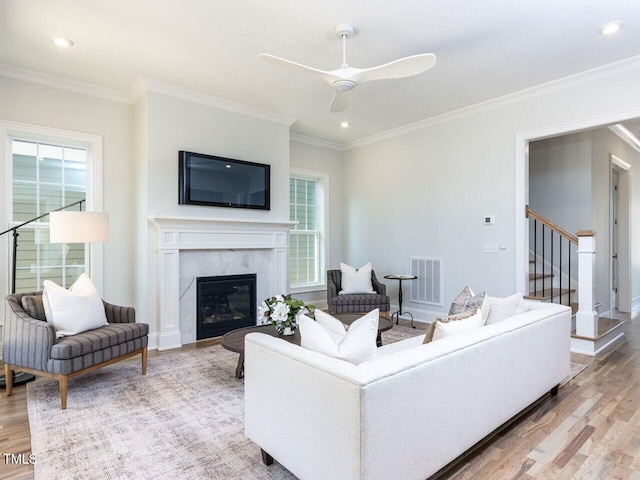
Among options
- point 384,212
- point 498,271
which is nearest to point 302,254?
point 384,212

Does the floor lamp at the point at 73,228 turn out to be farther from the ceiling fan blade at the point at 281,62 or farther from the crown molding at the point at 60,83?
the ceiling fan blade at the point at 281,62

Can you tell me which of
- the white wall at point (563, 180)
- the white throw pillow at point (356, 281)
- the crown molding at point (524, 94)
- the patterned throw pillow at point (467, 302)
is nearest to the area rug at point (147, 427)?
the patterned throw pillow at point (467, 302)

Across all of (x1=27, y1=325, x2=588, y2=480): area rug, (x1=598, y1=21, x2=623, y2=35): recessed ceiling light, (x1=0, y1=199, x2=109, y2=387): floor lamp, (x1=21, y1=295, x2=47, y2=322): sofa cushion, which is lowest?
(x1=27, y1=325, x2=588, y2=480): area rug

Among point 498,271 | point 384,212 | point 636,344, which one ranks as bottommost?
point 636,344

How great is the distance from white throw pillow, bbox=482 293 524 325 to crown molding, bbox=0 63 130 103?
4.36 meters

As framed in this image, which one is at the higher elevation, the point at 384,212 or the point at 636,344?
the point at 384,212

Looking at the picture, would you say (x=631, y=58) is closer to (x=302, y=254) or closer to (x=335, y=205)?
(x=335, y=205)

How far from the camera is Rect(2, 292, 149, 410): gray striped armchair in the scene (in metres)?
2.67

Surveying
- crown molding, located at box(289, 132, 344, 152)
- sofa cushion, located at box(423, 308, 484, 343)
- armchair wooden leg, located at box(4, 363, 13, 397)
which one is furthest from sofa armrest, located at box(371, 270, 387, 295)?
armchair wooden leg, located at box(4, 363, 13, 397)

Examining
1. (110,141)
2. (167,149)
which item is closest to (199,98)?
(167,149)

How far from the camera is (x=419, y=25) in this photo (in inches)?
116

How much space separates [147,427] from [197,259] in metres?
2.27

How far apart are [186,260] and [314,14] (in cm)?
287

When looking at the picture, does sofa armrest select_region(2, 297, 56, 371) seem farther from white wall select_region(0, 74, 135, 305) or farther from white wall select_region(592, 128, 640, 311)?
white wall select_region(592, 128, 640, 311)
